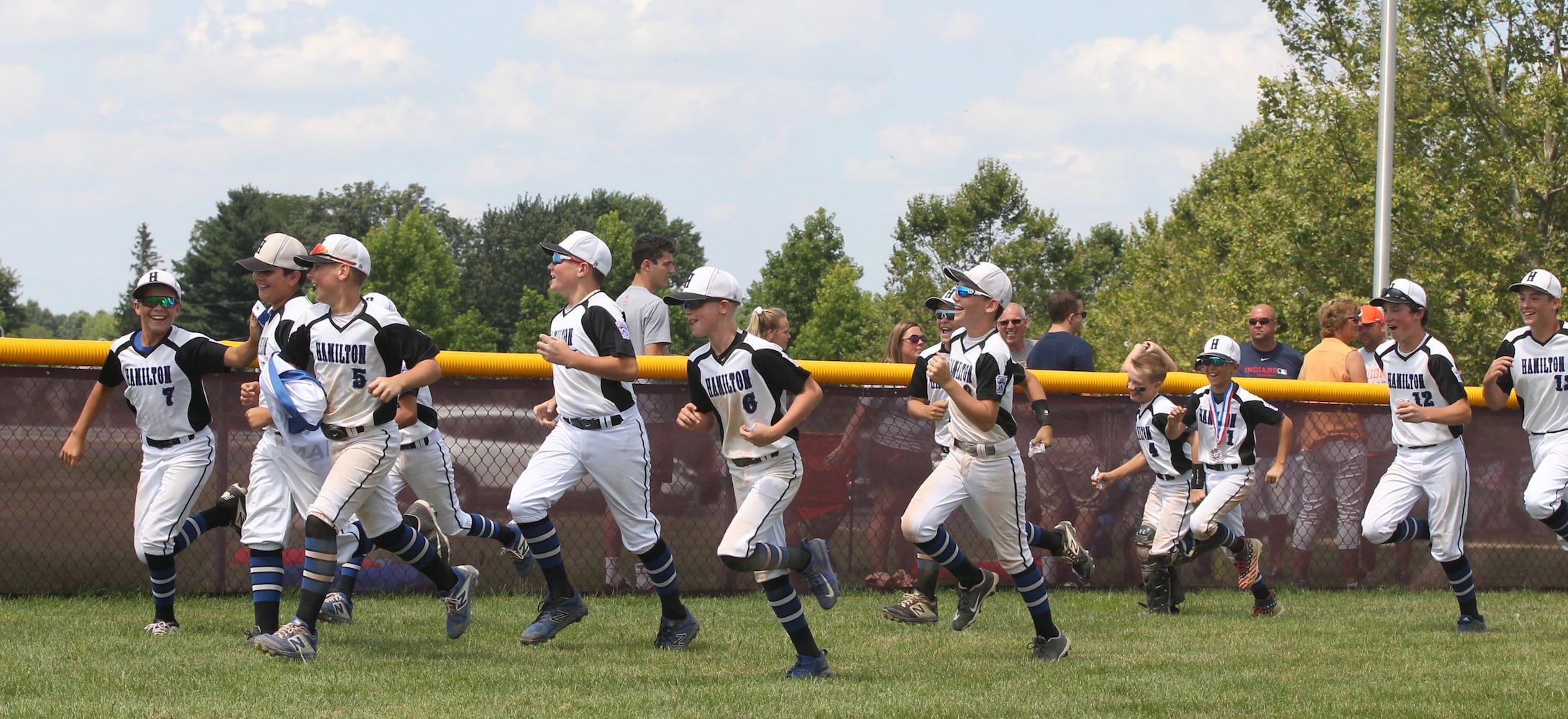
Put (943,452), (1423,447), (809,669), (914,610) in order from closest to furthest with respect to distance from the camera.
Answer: (809,669) < (914,610) < (943,452) < (1423,447)

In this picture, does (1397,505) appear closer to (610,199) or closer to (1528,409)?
(1528,409)

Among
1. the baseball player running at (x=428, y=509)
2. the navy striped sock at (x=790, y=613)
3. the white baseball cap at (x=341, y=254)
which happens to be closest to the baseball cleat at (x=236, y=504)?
the baseball player running at (x=428, y=509)

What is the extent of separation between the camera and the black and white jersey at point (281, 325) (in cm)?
714

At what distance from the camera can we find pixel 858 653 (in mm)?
7172

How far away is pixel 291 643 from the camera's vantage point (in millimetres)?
6465

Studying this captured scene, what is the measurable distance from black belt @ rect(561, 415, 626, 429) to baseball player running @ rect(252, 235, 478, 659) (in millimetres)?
768

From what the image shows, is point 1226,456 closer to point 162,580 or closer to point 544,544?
point 544,544

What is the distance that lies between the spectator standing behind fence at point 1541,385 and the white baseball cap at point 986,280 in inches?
135

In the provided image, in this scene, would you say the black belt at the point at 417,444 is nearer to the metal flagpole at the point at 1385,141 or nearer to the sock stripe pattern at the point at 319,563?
the sock stripe pattern at the point at 319,563

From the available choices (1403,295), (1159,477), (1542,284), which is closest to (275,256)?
(1159,477)

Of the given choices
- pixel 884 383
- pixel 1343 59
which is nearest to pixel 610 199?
pixel 1343 59

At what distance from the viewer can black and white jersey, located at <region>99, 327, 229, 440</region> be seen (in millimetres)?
7562

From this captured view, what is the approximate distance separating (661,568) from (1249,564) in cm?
393

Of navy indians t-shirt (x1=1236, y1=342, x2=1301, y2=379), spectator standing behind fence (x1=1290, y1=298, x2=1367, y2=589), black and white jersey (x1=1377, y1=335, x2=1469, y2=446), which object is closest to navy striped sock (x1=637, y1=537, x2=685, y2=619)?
black and white jersey (x1=1377, y1=335, x2=1469, y2=446)
